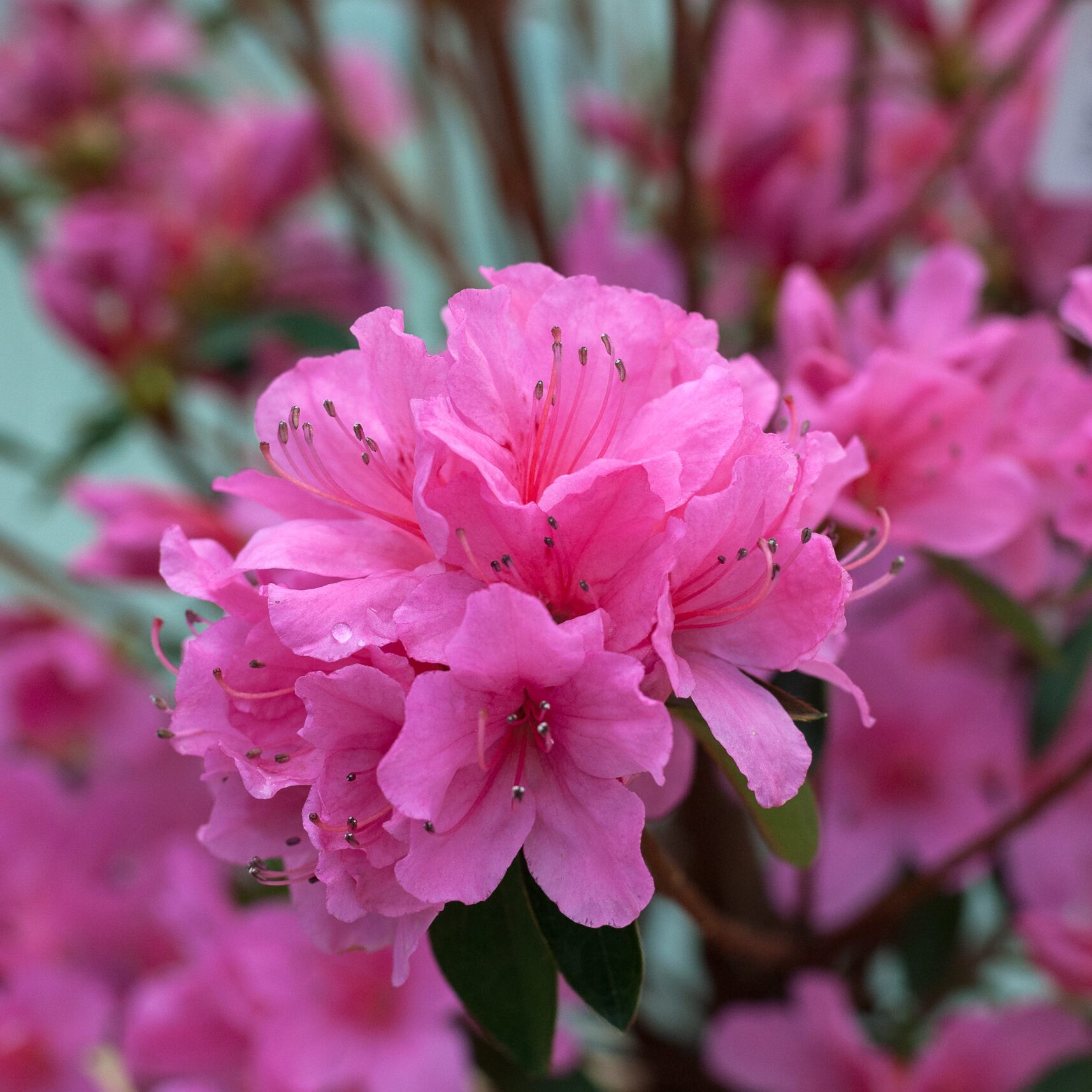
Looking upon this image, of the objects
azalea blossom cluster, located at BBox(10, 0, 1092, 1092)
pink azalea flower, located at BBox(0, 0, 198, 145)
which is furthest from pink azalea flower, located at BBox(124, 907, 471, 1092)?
pink azalea flower, located at BBox(0, 0, 198, 145)

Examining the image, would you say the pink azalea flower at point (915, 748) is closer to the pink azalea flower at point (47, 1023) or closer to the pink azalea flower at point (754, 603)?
the pink azalea flower at point (754, 603)

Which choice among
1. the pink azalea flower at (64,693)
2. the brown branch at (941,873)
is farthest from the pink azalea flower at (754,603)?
the pink azalea flower at (64,693)

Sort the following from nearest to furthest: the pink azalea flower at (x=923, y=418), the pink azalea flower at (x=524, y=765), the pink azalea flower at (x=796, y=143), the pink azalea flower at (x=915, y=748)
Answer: the pink azalea flower at (x=524, y=765)
the pink azalea flower at (x=923, y=418)
the pink azalea flower at (x=915, y=748)
the pink azalea flower at (x=796, y=143)

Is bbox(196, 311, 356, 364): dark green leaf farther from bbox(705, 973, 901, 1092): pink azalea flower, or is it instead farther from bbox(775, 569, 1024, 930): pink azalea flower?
bbox(705, 973, 901, 1092): pink azalea flower

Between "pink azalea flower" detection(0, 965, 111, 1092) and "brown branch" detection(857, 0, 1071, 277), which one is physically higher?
"brown branch" detection(857, 0, 1071, 277)

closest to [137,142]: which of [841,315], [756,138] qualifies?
[756,138]

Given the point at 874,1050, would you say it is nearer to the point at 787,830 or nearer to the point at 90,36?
the point at 787,830
